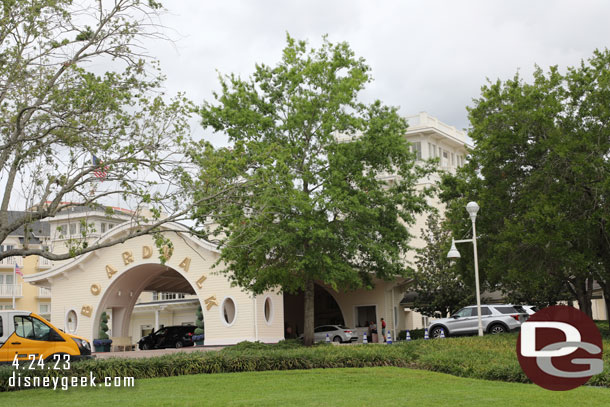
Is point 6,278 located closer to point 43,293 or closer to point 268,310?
point 43,293

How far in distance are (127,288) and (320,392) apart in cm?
3034

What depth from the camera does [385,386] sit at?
14.3 m

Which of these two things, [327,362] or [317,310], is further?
[317,310]

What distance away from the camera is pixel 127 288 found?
41781 mm

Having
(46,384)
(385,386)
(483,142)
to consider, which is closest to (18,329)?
(46,384)

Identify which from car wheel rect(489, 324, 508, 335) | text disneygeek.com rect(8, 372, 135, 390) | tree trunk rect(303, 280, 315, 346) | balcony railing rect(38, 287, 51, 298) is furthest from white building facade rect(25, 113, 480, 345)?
balcony railing rect(38, 287, 51, 298)

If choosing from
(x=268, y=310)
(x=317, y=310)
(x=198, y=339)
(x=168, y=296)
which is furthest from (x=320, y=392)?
(x=168, y=296)

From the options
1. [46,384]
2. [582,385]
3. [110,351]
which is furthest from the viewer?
[110,351]

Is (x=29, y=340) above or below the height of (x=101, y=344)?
above

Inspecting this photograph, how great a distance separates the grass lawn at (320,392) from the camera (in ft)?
38.5

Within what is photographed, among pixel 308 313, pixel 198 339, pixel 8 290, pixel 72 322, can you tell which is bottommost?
pixel 198 339

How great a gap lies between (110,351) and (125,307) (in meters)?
2.97

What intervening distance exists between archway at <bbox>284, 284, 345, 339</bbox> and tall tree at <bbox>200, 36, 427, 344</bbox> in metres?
18.1

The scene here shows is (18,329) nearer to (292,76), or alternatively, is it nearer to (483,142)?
(292,76)
